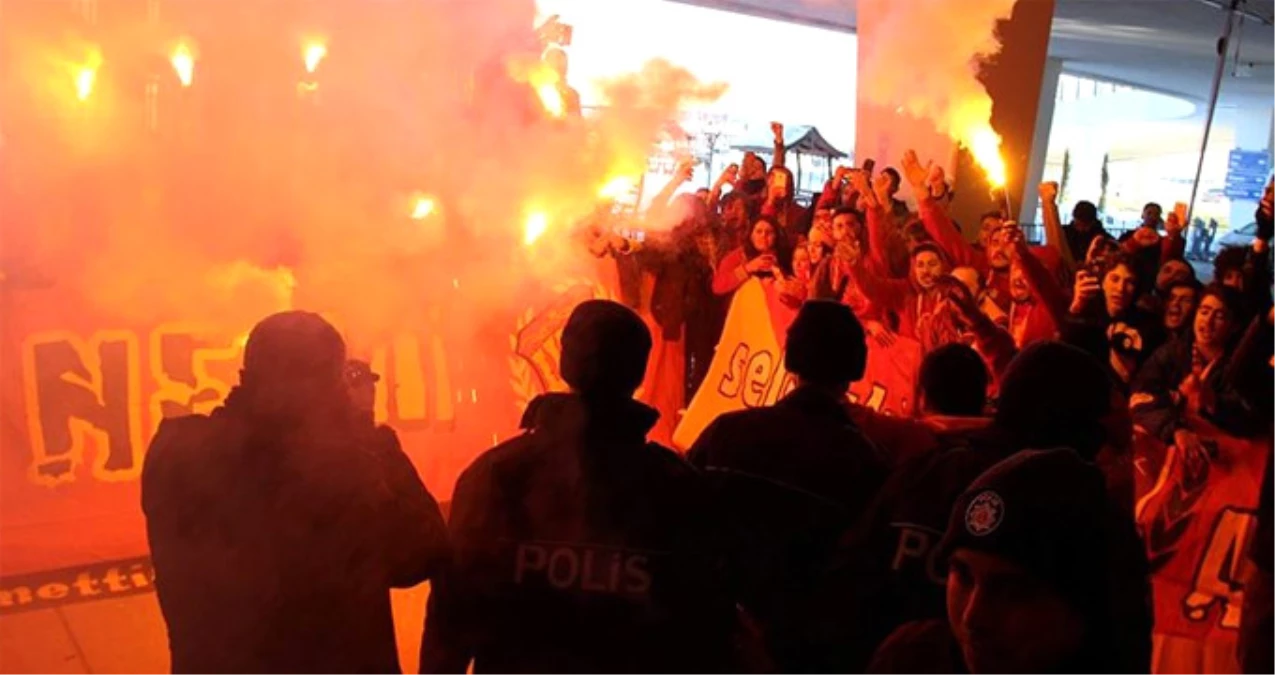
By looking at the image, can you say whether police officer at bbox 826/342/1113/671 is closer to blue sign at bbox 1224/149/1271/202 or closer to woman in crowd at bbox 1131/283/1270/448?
woman in crowd at bbox 1131/283/1270/448

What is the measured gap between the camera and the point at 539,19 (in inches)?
187

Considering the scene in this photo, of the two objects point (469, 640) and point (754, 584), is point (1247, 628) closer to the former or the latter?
point (754, 584)

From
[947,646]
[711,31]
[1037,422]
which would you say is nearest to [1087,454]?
[1037,422]

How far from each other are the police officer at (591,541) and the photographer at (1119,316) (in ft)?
8.48

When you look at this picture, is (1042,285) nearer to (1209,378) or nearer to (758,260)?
(1209,378)

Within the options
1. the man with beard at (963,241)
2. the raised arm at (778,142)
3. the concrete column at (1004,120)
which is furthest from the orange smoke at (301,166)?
the concrete column at (1004,120)

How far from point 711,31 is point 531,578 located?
4429 mm

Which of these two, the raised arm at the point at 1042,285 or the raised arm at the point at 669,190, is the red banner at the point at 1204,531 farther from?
the raised arm at the point at 669,190

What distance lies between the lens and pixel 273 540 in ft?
7.02

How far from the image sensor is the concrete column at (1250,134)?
87.4 feet

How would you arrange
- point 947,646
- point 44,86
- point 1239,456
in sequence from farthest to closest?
point 44,86 → point 1239,456 → point 947,646

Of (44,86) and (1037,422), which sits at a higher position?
(44,86)

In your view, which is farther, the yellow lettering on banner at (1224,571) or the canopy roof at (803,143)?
the canopy roof at (803,143)

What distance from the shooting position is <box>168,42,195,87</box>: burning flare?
4.42 meters
